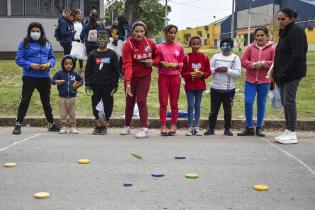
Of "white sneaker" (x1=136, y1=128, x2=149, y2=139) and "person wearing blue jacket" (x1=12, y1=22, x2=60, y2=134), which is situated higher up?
"person wearing blue jacket" (x1=12, y1=22, x2=60, y2=134)

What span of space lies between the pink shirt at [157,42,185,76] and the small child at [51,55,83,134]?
1520 millimetres

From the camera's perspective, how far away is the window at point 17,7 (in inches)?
1138

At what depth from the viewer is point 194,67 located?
8.62m

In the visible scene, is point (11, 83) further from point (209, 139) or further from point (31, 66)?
point (209, 139)

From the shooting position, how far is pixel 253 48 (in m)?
8.46

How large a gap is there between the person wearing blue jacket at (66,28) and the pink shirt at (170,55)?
201 inches

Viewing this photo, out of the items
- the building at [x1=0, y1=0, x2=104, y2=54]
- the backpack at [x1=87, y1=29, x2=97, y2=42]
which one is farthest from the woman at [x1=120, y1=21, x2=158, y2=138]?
the building at [x1=0, y1=0, x2=104, y2=54]

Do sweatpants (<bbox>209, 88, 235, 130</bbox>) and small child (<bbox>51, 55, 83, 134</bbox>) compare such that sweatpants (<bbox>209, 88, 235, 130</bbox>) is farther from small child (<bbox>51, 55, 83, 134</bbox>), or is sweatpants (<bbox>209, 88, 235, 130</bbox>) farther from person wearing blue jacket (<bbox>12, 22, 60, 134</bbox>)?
person wearing blue jacket (<bbox>12, 22, 60, 134</bbox>)

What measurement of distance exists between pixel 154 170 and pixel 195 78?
Result: 2883 millimetres

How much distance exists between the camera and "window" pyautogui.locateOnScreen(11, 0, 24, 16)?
94.8 ft

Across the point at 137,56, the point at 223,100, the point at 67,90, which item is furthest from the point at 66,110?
the point at 223,100

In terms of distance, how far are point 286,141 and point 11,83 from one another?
26.5 ft

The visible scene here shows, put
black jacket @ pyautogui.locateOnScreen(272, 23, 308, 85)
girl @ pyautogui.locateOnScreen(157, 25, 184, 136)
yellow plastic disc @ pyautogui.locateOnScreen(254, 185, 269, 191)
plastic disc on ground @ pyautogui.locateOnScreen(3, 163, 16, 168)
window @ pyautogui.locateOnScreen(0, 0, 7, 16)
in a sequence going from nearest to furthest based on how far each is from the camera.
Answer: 1. yellow plastic disc @ pyautogui.locateOnScreen(254, 185, 269, 191)
2. plastic disc on ground @ pyautogui.locateOnScreen(3, 163, 16, 168)
3. black jacket @ pyautogui.locateOnScreen(272, 23, 308, 85)
4. girl @ pyautogui.locateOnScreen(157, 25, 184, 136)
5. window @ pyautogui.locateOnScreen(0, 0, 7, 16)

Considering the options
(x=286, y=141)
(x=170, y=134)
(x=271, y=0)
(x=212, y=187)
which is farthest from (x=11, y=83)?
(x=271, y=0)
